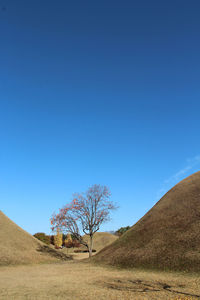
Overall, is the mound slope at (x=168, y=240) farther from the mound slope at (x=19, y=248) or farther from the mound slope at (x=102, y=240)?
the mound slope at (x=102, y=240)

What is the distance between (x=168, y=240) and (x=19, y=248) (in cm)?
3084

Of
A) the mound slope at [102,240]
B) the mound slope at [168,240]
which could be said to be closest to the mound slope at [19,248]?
the mound slope at [168,240]

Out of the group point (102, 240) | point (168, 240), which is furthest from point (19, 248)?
point (102, 240)

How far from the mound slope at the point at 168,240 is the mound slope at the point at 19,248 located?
14908 millimetres

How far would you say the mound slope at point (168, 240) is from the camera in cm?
2634

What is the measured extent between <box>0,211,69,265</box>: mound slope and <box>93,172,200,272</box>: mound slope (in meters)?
14.9

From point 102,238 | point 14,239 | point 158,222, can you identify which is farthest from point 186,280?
point 102,238

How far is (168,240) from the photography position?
3095 centimetres

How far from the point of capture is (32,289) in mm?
17141

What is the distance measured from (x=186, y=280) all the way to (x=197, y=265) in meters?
4.64

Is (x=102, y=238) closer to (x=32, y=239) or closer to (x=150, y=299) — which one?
(x=32, y=239)

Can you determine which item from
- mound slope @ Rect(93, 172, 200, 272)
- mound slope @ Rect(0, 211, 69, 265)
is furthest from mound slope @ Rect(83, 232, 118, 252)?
mound slope @ Rect(93, 172, 200, 272)

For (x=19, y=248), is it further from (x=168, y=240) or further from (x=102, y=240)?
(x=102, y=240)

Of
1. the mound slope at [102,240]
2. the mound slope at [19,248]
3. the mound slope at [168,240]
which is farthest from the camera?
the mound slope at [102,240]
